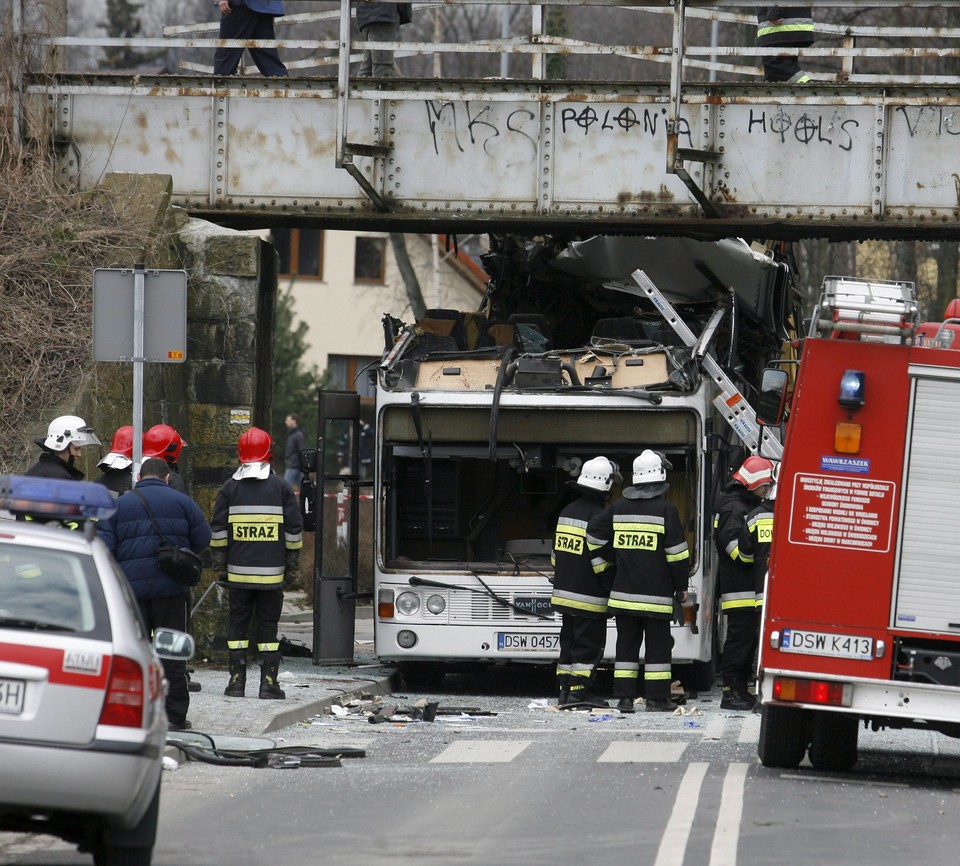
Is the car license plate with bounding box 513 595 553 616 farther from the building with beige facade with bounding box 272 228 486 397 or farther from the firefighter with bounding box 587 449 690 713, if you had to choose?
the building with beige facade with bounding box 272 228 486 397

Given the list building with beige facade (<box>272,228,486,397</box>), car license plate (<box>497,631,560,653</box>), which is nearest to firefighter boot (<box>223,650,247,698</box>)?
car license plate (<box>497,631,560,653</box>)

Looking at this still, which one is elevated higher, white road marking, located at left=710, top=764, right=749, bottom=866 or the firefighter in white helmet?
the firefighter in white helmet

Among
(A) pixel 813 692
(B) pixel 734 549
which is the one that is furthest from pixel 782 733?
(B) pixel 734 549

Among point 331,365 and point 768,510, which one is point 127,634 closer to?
point 768,510

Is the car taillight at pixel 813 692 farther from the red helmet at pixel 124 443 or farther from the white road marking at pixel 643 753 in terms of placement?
the red helmet at pixel 124 443

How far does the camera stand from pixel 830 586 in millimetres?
9766

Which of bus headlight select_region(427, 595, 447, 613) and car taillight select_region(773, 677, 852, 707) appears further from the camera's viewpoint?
bus headlight select_region(427, 595, 447, 613)

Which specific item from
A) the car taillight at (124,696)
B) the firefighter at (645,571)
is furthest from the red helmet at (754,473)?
the car taillight at (124,696)

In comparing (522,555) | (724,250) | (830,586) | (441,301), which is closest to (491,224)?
(724,250)

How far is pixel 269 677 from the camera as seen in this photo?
1277 cm

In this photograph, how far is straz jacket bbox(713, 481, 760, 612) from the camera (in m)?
14.0

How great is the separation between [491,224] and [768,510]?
403 cm

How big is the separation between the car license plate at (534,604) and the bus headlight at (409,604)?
0.75 metres

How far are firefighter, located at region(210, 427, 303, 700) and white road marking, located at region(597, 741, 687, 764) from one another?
2683 mm
